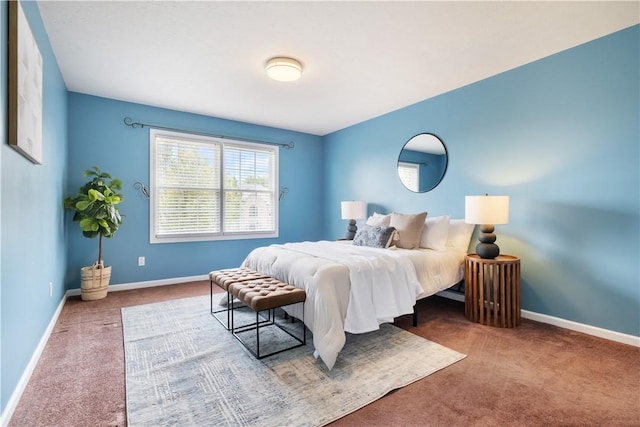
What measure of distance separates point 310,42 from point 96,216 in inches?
118

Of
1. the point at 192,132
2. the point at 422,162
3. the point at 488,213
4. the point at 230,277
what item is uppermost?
the point at 192,132

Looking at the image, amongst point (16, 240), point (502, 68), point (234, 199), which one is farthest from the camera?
point (234, 199)

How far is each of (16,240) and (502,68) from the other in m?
4.27

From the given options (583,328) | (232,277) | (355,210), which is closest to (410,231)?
(355,210)

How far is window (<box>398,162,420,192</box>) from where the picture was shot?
4.22 metres

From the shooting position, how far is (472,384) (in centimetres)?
191

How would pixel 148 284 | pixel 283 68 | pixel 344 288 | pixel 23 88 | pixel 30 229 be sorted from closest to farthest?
pixel 23 88 → pixel 30 229 → pixel 344 288 → pixel 283 68 → pixel 148 284

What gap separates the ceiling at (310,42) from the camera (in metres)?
2.23

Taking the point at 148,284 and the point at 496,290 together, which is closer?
the point at 496,290

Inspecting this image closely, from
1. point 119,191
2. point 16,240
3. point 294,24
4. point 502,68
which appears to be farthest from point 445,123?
point 119,191

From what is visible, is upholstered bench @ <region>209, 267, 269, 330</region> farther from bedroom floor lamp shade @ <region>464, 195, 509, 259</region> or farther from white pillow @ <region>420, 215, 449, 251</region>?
bedroom floor lamp shade @ <region>464, 195, 509, 259</region>

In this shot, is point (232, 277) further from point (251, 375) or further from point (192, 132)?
point (192, 132)

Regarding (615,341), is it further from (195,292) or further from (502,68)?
(195,292)

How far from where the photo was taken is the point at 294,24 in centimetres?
239
